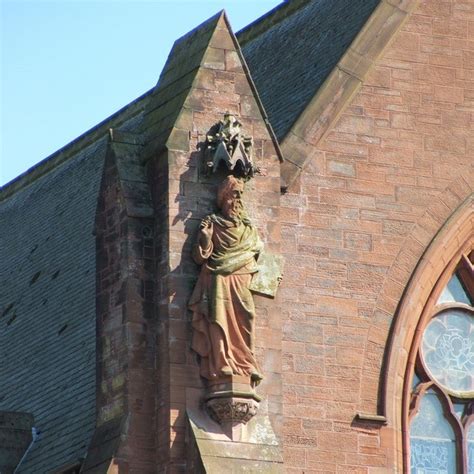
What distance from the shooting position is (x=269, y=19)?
39.2 metres

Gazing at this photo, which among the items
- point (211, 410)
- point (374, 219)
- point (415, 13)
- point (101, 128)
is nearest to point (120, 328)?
point (211, 410)

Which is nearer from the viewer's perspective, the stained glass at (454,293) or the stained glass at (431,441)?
the stained glass at (431,441)

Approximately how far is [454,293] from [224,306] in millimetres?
4404

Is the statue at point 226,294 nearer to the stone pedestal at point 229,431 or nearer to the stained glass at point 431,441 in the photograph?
the stone pedestal at point 229,431

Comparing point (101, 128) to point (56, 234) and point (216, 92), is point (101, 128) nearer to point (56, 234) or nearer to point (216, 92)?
point (56, 234)

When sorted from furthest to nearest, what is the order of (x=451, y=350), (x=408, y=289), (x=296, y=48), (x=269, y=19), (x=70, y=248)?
(x=269, y=19) < (x=70, y=248) < (x=296, y=48) < (x=451, y=350) < (x=408, y=289)

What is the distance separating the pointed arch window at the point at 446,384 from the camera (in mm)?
30984

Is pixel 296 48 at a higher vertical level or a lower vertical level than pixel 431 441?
higher

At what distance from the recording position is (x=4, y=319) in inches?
1465

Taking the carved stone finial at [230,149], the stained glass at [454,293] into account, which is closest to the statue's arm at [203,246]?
the carved stone finial at [230,149]

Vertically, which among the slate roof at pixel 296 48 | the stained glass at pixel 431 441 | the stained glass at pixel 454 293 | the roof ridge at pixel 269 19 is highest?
the roof ridge at pixel 269 19

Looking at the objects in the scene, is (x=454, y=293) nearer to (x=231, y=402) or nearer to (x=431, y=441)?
(x=431, y=441)

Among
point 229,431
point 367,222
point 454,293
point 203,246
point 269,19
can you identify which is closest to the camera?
point 229,431

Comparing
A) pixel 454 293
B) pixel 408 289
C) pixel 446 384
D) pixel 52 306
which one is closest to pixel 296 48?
pixel 52 306
